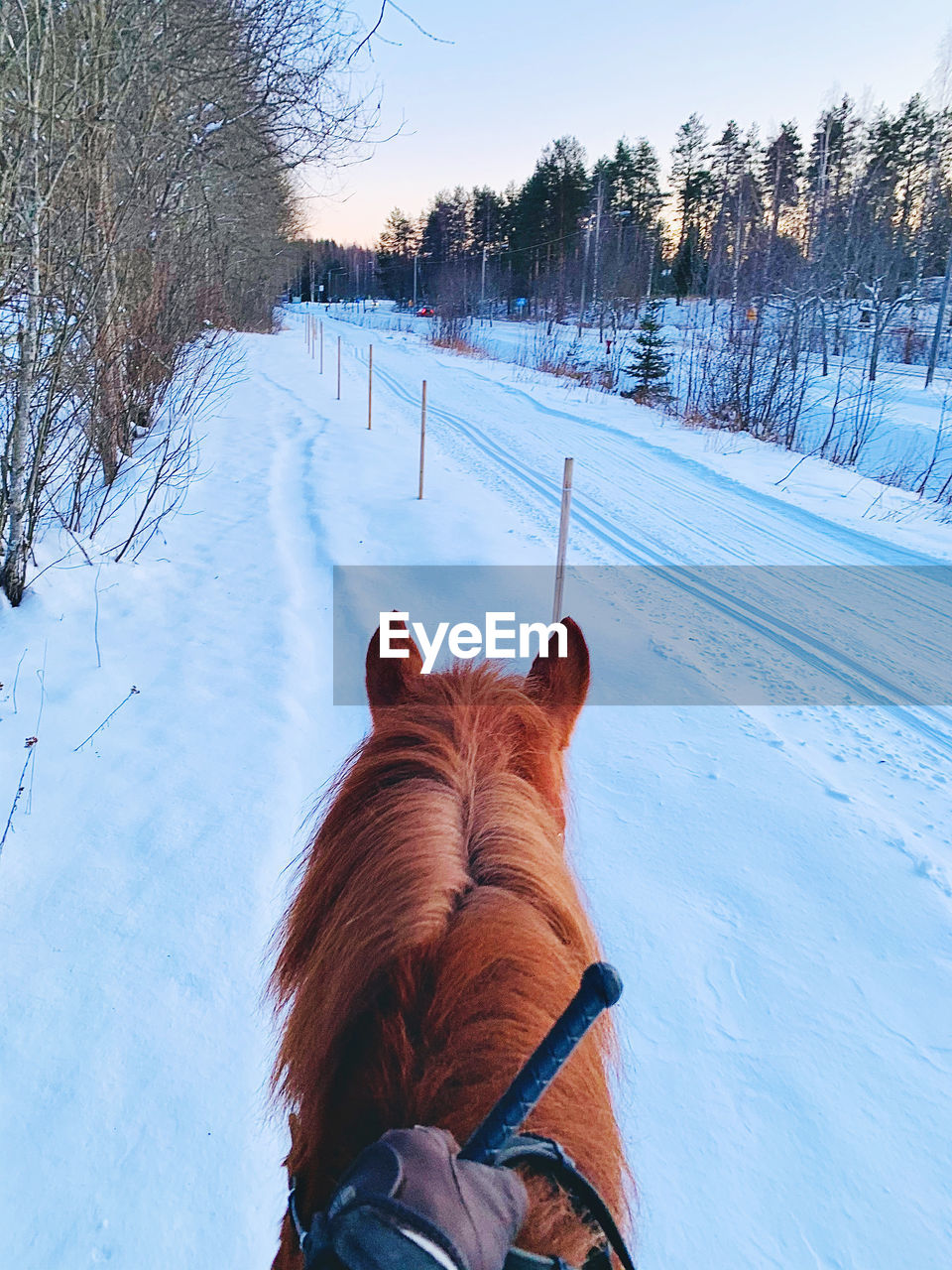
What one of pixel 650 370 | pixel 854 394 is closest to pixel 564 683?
pixel 854 394

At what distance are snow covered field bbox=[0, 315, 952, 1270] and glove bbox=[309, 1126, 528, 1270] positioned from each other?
4.78 feet

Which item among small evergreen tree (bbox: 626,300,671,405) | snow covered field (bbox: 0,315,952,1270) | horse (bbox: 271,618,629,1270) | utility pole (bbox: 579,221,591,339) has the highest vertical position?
utility pole (bbox: 579,221,591,339)

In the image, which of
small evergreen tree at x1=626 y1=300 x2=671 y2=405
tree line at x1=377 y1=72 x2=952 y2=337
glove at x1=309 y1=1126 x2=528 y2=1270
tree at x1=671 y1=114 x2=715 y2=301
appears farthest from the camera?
tree at x1=671 y1=114 x2=715 y2=301

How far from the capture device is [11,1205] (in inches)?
67.2

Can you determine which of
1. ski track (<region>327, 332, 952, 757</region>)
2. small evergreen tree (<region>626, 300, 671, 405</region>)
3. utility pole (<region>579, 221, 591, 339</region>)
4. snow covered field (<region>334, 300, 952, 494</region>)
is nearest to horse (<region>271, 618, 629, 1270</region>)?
ski track (<region>327, 332, 952, 757</region>)

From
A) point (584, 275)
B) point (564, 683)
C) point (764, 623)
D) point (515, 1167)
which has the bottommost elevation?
point (764, 623)

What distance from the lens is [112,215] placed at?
5176 mm

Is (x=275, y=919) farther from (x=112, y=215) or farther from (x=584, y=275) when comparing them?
(x=584, y=275)

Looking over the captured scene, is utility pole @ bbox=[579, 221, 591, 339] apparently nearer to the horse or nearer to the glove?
the horse

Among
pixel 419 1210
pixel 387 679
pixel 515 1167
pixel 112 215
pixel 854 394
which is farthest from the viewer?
pixel 854 394

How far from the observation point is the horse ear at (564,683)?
1.54m

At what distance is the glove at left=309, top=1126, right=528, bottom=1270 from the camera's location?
0.52 metres

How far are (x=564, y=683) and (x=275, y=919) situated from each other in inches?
64.8

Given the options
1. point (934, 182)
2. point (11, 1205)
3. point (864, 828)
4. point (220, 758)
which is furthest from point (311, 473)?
point (934, 182)
